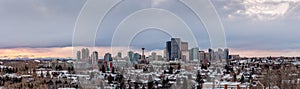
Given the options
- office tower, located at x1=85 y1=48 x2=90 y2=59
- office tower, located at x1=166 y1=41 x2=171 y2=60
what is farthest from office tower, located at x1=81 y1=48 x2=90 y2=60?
office tower, located at x1=166 y1=41 x2=171 y2=60

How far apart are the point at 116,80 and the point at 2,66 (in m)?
43.7

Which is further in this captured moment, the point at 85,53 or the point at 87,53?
the point at 85,53

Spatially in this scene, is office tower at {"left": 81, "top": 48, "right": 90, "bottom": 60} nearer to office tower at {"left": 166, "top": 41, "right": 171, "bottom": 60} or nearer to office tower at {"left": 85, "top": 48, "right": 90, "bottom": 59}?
office tower at {"left": 85, "top": 48, "right": 90, "bottom": 59}

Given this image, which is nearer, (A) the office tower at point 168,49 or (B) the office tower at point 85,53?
(B) the office tower at point 85,53

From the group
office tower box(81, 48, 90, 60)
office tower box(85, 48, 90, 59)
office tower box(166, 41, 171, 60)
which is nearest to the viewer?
office tower box(81, 48, 90, 60)

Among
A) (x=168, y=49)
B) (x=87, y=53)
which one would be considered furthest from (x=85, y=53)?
(x=168, y=49)

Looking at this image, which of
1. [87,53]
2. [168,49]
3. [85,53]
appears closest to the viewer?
[87,53]

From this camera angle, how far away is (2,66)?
72.0 meters

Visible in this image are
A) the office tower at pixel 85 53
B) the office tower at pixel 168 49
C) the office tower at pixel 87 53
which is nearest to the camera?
the office tower at pixel 85 53

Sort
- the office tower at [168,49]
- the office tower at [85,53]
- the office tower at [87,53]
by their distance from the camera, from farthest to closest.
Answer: the office tower at [168,49] < the office tower at [87,53] < the office tower at [85,53]

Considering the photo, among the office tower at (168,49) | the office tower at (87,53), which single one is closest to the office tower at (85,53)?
the office tower at (87,53)

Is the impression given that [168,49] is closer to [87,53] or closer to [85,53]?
[85,53]

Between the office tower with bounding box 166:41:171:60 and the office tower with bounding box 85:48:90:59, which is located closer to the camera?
the office tower with bounding box 85:48:90:59

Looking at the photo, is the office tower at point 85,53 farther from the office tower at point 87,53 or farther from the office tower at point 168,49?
the office tower at point 168,49
